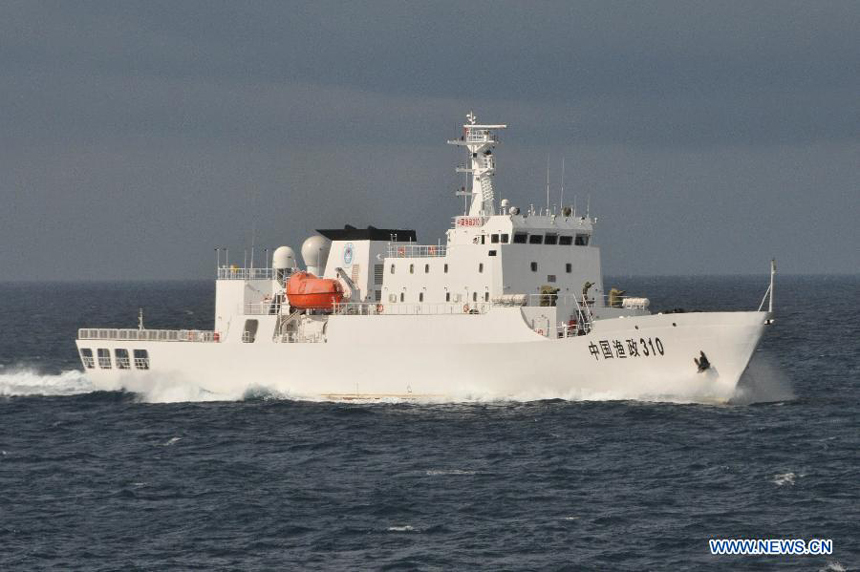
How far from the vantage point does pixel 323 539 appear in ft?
85.3

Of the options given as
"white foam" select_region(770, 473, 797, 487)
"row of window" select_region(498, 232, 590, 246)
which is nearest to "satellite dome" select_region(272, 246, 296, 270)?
"row of window" select_region(498, 232, 590, 246)

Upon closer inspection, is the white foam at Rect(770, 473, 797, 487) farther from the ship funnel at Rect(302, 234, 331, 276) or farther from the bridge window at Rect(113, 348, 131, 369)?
the bridge window at Rect(113, 348, 131, 369)

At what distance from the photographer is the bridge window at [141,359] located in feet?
166

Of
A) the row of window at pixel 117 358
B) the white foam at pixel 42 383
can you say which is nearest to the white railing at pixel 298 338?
the row of window at pixel 117 358

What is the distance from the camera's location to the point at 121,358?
51.4 meters

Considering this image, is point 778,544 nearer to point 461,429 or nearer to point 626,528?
point 626,528

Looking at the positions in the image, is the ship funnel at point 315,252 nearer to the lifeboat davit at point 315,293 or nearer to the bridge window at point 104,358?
the lifeboat davit at point 315,293

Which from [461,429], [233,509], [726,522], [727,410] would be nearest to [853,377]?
[727,410]

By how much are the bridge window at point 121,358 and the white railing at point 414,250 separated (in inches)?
491

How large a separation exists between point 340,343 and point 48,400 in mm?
13244

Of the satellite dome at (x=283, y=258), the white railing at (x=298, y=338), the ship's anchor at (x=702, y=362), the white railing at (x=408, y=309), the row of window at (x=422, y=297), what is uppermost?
the satellite dome at (x=283, y=258)

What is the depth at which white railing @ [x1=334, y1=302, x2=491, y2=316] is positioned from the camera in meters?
43.0

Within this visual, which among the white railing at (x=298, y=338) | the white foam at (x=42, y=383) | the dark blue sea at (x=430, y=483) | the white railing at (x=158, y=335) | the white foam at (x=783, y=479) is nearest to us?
the dark blue sea at (x=430, y=483)

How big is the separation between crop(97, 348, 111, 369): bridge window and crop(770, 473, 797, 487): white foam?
30706mm
